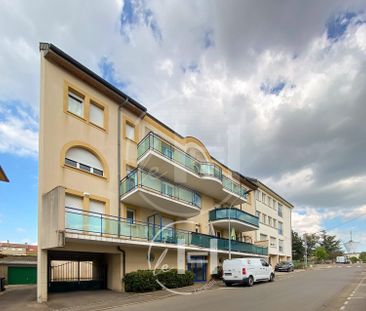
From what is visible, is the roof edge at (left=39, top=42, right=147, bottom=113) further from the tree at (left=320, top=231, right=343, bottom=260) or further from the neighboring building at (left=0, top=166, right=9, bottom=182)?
the tree at (left=320, top=231, right=343, bottom=260)

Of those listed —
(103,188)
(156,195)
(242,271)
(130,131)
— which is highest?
(130,131)

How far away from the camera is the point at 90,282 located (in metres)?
20.8

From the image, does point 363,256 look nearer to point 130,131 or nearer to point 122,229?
point 130,131

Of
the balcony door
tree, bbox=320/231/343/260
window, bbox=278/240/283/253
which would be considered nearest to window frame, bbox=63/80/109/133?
the balcony door

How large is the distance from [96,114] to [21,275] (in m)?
14.4

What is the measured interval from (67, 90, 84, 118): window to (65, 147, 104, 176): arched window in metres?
1.94

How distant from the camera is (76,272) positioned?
20812mm

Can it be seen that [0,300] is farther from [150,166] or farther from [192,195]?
[192,195]

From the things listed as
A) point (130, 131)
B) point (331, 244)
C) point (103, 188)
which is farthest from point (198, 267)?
point (331, 244)

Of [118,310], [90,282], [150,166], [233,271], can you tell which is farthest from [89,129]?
[233,271]

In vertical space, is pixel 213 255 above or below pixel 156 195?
below

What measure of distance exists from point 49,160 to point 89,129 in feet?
11.2

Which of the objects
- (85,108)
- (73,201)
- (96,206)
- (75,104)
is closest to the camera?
(73,201)

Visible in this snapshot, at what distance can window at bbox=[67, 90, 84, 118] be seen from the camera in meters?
19.8
